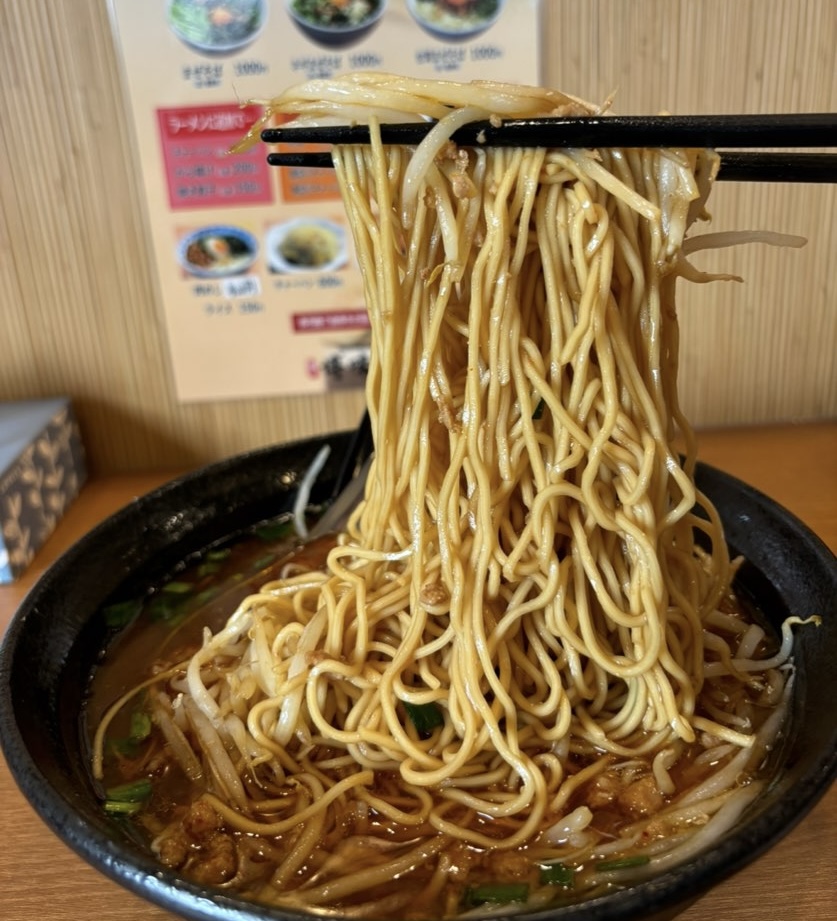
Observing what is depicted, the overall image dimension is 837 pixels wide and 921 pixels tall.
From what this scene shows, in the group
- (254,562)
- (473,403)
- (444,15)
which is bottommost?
(254,562)

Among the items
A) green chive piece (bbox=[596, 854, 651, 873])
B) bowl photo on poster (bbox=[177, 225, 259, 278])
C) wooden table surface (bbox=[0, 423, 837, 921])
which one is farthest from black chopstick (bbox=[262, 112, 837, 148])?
bowl photo on poster (bbox=[177, 225, 259, 278])

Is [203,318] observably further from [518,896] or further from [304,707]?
[518,896]

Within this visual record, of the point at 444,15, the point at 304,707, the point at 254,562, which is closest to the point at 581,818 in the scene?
the point at 304,707

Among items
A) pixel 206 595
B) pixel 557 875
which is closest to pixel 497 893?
pixel 557 875

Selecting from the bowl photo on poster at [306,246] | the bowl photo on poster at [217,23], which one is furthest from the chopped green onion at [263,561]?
the bowl photo on poster at [217,23]

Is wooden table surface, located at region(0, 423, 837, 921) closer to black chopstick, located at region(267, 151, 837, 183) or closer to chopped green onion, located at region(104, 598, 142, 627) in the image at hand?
chopped green onion, located at region(104, 598, 142, 627)
